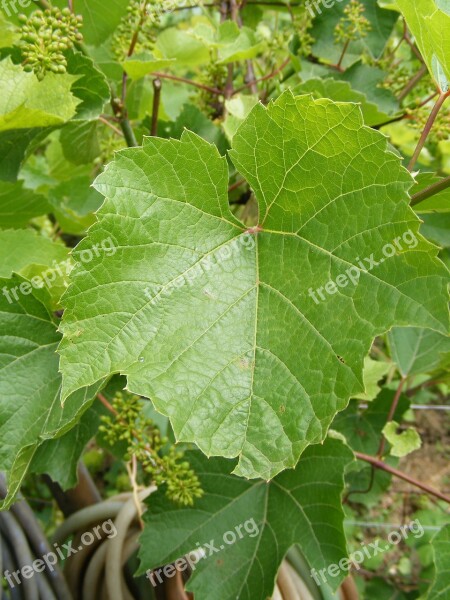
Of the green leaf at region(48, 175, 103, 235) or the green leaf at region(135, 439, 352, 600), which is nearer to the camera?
the green leaf at region(135, 439, 352, 600)

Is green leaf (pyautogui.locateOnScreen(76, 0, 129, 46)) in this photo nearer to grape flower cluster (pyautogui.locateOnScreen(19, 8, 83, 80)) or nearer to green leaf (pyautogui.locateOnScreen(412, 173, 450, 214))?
grape flower cluster (pyautogui.locateOnScreen(19, 8, 83, 80))

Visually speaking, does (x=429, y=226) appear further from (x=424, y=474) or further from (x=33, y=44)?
(x=424, y=474)

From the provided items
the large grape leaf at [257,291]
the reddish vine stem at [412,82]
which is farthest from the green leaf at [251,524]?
the reddish vine stem at [412,82]

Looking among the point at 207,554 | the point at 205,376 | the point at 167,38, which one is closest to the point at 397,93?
the point at 167,38

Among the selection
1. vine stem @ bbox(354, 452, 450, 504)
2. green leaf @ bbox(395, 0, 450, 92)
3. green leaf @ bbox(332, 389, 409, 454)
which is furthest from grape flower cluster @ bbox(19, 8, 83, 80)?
green leaf @ bbox(332, 389, 409, 454)

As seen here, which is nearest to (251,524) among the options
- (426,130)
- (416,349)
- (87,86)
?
(416,349)

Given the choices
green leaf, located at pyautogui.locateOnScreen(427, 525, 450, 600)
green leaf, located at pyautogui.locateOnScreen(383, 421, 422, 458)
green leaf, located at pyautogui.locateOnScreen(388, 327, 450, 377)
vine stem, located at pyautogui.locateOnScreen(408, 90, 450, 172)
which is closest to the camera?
vine stem, located at pyautogui.locateOnScreen(408, 90, 450, 172)

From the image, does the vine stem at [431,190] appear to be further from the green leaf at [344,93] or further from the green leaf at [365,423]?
the green leaf at [365,423]
